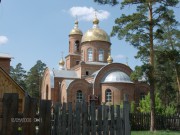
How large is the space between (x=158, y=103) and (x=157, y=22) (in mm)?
9776

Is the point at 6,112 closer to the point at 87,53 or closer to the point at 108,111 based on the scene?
the point at 108,111

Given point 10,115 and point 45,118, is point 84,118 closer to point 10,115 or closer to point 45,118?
point 45,118

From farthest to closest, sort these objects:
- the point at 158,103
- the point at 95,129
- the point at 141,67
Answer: the point at 158,103 → the point at 141,67 → the point at 95,129

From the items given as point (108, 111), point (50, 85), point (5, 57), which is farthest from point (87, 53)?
point (108, 111)

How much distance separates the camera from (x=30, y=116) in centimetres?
698

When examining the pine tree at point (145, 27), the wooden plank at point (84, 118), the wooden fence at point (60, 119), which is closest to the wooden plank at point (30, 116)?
the wooden fence at point (60, 119)

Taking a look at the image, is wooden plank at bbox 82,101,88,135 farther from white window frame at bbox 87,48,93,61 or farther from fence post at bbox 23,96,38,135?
white window frame at bbox 87,48,93,61

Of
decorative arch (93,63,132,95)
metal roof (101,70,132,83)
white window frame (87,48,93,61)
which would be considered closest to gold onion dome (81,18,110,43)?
white window frame (87,48,93,61)

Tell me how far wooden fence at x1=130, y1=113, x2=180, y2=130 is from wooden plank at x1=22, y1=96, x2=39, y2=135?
46.4 feet

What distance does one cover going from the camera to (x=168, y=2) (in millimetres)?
18031

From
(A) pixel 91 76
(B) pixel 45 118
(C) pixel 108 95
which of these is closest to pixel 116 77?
(C) pixel 108 95

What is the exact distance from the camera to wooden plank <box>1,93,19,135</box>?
674 cm

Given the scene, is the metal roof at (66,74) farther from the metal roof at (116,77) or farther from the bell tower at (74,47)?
the metal roof at (116,77)

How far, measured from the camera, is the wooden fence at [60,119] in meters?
6.81
